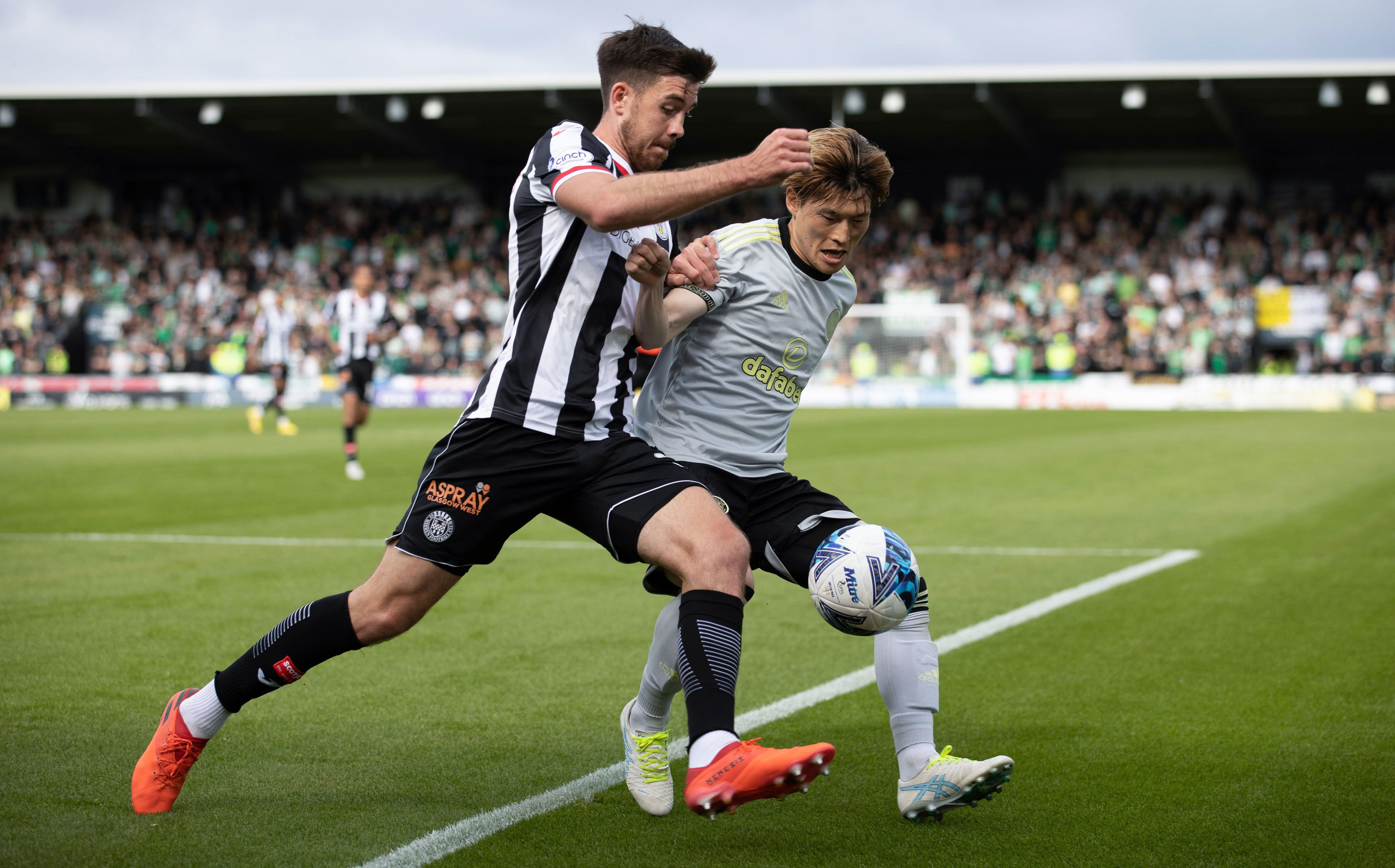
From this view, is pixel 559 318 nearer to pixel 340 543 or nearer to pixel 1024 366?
pixel 340 543

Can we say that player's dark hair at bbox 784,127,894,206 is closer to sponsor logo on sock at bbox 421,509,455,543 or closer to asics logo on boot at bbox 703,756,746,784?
sponsor logo on sock at bbox 421,509,455,543

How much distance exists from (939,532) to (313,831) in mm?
6827

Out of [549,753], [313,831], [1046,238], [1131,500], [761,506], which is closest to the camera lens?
[313,831]

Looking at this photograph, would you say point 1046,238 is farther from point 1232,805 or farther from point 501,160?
point 1232,805

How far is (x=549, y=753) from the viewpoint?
13.3ft

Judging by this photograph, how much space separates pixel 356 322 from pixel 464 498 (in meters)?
11.4

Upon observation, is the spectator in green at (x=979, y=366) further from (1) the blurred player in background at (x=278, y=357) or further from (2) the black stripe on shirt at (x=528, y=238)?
(2) the black stripe on shirt at (x=528, y=238)

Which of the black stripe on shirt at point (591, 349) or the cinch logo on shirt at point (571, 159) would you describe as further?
the black stripe on shirt at point (591, 349)

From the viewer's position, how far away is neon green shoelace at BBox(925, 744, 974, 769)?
3.32 m

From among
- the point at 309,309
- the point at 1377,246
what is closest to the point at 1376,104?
the point at 1377,246

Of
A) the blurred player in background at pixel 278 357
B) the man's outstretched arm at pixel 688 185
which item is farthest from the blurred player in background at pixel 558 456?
the blurred player in background at pixel 278 357

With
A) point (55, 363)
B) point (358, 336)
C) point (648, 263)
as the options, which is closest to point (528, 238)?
point (648, 263)

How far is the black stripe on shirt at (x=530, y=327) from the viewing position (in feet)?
11.3

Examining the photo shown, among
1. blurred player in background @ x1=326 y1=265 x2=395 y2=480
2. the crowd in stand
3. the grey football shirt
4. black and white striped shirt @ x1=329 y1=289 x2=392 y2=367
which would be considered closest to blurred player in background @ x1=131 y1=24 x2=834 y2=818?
the grey football shirt
